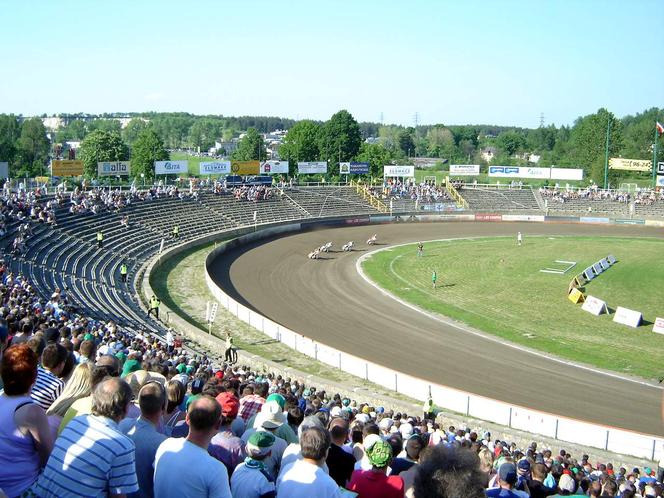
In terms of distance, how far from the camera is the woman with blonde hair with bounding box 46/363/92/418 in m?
6.64

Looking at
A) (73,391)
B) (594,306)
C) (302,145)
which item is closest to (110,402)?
(73,391)

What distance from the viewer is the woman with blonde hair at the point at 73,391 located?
664 cm

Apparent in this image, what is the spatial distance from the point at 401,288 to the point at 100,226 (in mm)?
22197

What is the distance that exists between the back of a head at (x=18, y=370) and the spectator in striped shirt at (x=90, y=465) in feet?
2.37

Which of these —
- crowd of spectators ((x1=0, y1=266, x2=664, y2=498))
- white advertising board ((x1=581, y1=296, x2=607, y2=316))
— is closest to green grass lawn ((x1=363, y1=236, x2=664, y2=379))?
white advertising board ((x1=581, y1=296, x2=607, y2=316))

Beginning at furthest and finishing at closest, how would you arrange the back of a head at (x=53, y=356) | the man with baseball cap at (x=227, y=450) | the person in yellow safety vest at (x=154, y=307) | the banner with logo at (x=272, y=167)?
the banner with logo at (x=272, y=167) → the person in yellow safety vest at (x=154, y=307) → the back of a head at (x=53, y=356) → the man with baseball cap at (x=227, y=450)

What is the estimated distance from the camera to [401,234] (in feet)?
233

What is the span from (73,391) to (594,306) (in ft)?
117

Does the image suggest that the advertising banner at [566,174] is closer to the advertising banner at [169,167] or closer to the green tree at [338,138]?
the green tree at [338,138]

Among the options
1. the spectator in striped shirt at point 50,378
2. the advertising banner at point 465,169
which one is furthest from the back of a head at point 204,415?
the advertising banner at point 465,169

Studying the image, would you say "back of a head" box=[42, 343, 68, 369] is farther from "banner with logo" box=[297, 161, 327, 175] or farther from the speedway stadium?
"banner with logo" box=[297, 161, 327, 175]

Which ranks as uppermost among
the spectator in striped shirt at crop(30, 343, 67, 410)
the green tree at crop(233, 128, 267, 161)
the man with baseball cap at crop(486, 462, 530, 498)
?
the green tree at crop(233, 128, 267, 161)

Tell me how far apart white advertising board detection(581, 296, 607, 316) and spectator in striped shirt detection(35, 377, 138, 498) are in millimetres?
36295

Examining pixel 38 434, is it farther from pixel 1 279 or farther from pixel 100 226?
pixel 100 226
